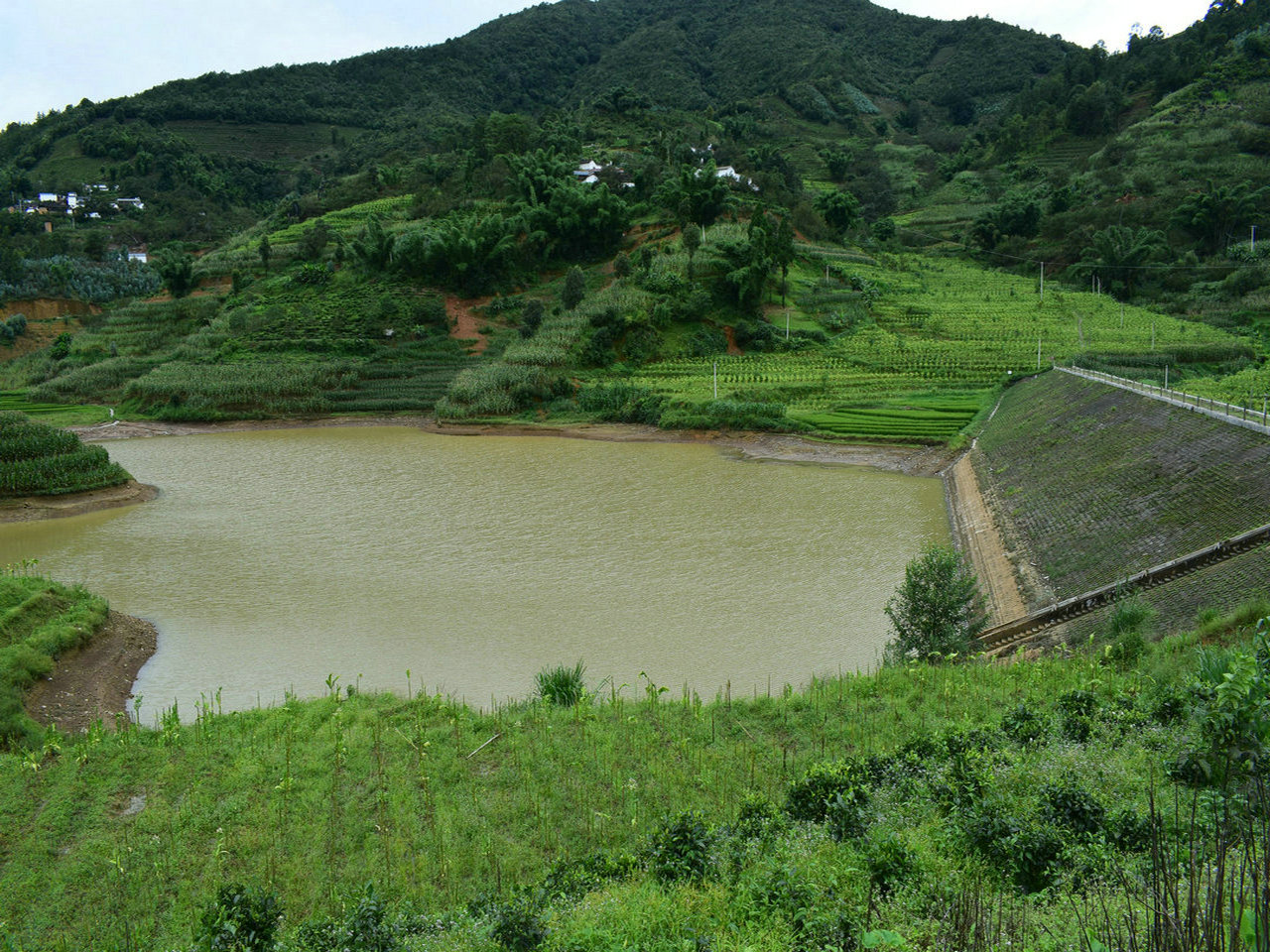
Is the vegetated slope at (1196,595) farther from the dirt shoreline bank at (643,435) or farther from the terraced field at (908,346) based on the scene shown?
the terraced field at (908,346)

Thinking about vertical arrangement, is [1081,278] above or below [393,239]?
below

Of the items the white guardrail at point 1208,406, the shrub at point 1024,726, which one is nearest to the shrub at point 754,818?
the shrub at point 1024,726

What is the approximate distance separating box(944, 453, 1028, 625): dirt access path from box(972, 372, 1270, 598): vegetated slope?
491 mm

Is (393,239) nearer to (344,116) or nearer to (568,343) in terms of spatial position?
(568,343)

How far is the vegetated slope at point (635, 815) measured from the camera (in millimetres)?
5383

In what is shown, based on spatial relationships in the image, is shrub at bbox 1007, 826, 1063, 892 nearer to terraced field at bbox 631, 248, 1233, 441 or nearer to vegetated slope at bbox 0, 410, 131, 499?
terraced field at bbox 631, 248, 1233, 441

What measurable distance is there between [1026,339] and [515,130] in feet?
132

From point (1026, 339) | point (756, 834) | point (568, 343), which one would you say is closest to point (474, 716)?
point (756, 834)

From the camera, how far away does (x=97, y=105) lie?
317ft

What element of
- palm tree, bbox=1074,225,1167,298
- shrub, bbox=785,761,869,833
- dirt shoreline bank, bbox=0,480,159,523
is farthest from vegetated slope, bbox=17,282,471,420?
palm tree, bbox=1074,225,1167,298

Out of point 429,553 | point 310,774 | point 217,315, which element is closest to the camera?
point 310,774

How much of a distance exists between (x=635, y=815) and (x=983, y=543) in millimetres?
13342

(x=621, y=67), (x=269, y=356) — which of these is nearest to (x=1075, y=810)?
(x=269, y=356)

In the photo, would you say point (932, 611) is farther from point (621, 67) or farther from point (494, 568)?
point (621, 67)
